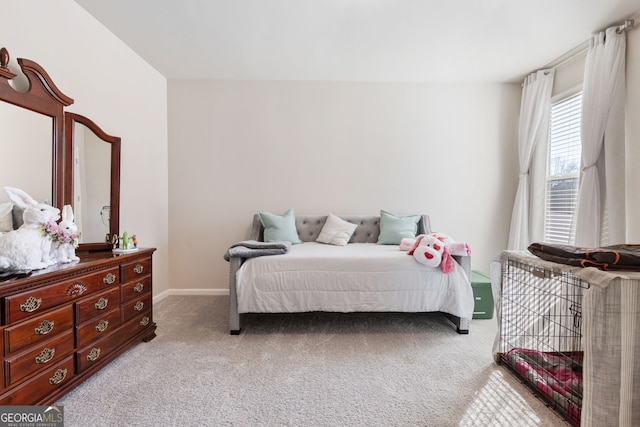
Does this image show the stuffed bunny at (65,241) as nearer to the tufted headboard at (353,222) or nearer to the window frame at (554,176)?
the tufted headboard at (353,222)

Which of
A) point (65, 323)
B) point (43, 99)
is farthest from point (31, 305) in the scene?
point (43, 99)

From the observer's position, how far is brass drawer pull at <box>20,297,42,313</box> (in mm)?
1360

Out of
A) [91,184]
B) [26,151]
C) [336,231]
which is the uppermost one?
[26,151]

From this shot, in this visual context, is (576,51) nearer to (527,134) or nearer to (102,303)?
→ (527,134)

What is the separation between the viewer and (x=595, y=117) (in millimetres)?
2453

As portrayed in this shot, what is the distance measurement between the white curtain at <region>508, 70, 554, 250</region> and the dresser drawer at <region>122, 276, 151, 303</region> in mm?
3872

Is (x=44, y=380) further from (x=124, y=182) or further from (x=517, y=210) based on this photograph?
(x=517, y=210)

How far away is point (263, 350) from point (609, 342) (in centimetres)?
197

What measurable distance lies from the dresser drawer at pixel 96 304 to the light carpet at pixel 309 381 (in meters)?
0.40

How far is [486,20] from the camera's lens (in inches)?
93.0

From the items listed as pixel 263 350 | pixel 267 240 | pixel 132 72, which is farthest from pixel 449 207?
pixel 132 72

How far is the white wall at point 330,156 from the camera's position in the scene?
11.6 feet

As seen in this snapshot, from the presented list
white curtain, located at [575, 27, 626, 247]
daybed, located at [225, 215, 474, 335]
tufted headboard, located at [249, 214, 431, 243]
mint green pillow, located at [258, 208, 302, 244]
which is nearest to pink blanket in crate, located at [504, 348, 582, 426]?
daybed, located at [225, 215, 474, 335]

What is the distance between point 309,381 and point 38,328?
4.79 ft
